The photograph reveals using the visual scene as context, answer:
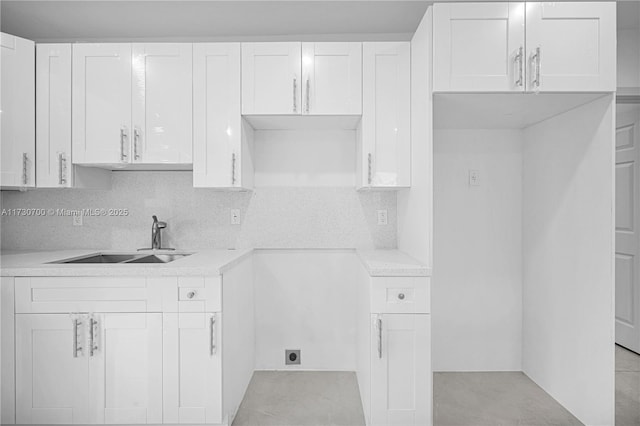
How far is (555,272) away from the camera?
237 cm

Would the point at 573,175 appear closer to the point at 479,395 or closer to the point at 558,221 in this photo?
the point at 558,221

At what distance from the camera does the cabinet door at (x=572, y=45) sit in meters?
1.93

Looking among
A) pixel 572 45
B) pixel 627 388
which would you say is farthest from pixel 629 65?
pixel 627 388

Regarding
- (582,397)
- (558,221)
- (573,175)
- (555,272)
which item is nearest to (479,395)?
(582,397)

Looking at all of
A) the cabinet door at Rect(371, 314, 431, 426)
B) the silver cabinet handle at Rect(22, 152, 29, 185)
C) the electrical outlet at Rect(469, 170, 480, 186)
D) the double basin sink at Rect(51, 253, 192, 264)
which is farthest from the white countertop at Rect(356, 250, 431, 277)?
the silver cabinet handle at Rect(22, 152, 29, 185)

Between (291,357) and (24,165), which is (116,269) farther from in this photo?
(291,357)

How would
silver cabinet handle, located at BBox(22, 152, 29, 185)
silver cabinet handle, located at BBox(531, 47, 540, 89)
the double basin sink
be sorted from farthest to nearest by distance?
the double basin sink → silver cabinet handle, located at BBox(22, 152, 29, 185) → silver cabinet handle, located at BBox(531, 47, 540, 89)

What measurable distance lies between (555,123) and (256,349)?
2.54 meters

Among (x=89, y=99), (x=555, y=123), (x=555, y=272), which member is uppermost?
(x=89, y=99)

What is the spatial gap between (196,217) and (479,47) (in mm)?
2114

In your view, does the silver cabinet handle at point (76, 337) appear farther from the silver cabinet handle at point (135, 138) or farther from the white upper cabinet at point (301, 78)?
the white upper cabinet at point (301, 78)

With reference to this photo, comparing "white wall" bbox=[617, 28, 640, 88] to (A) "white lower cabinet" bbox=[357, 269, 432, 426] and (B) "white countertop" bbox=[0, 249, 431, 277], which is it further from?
(A) "white lower cabinet" bbox=[357, 269, 432, 426]

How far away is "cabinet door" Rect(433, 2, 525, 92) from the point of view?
6.36 feet

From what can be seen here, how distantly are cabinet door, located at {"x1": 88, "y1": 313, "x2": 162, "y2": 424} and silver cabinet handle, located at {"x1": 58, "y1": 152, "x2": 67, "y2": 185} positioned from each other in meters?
0.97
